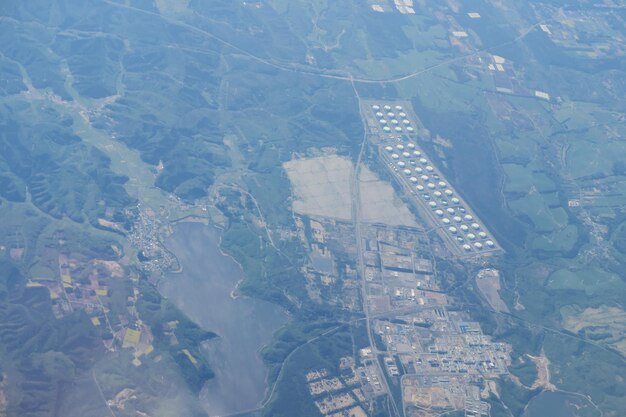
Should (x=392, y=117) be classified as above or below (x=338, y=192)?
above

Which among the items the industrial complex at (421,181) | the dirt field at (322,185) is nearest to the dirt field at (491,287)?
the industrial complex at (421,181)

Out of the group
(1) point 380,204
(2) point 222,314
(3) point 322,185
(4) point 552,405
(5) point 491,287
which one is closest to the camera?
(4) point 552,405

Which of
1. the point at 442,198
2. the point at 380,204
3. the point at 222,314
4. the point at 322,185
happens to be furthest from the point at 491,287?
the point at 222,314

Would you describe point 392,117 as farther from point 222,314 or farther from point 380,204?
point 222,314

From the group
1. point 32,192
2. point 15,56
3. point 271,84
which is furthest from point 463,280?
point 15,56

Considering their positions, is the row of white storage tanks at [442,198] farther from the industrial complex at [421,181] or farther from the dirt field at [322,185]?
the dirt field at [322,185]

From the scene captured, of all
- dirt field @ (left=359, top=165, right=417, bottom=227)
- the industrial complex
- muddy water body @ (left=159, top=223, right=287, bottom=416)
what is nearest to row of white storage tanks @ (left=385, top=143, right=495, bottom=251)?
the industrial complex

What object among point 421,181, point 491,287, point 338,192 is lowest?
point 491,287

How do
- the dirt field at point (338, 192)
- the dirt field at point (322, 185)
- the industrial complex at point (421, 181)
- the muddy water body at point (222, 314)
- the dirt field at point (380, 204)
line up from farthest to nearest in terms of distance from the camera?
the industrial complex at point (421, 181)
the dirt field at point (380, 204)
the dirt field at point (338, 192)
the dirt field at point (322, 185)
the muddy water body at point (222, 314)
